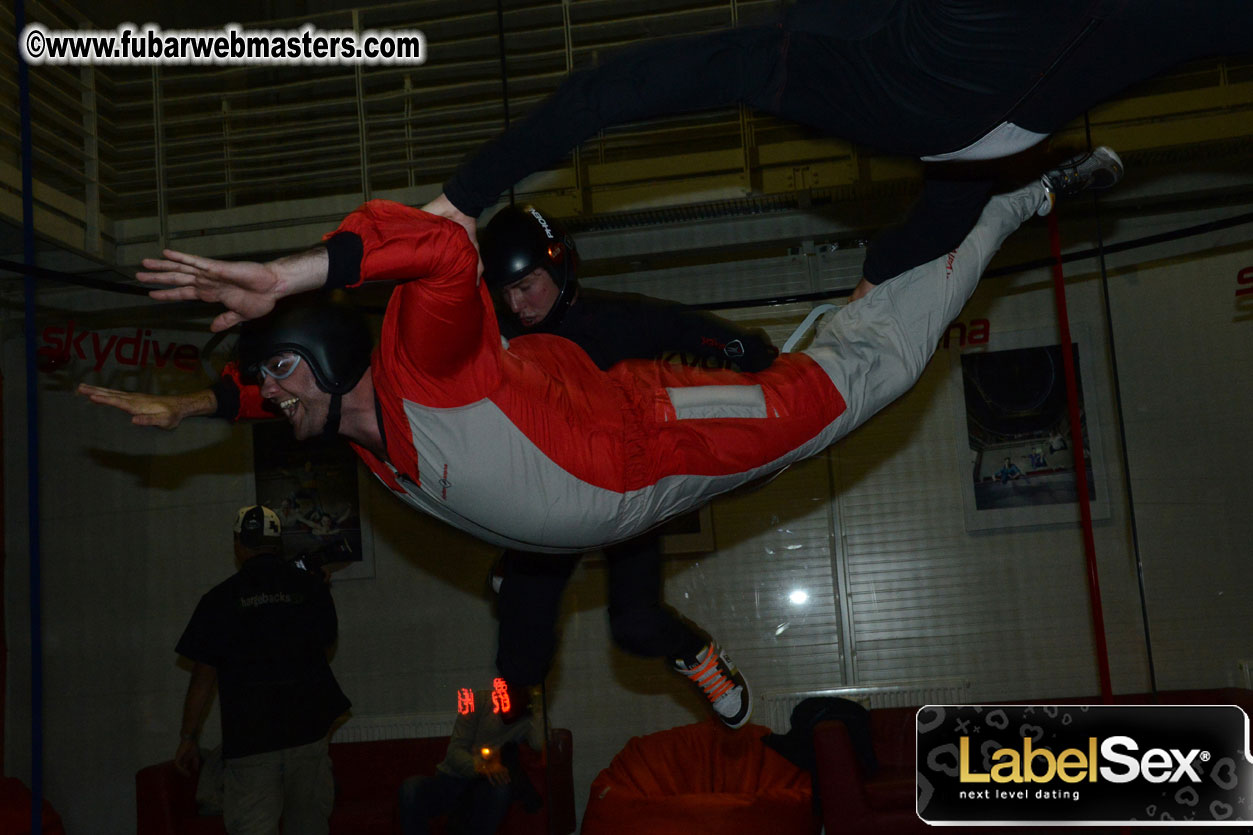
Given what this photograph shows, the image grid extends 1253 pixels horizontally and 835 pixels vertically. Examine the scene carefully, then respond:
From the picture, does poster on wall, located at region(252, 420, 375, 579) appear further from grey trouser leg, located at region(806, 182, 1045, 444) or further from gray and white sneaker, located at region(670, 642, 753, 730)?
grey trouser leg, located at region(806, 182, 1045, 444)

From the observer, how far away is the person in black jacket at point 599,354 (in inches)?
95.3

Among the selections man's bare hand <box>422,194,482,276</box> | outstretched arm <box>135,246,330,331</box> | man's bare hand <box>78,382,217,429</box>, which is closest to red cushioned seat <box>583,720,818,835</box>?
man's bare hand <box>78,382,217,429</box>

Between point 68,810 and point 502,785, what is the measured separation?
170 centimetres

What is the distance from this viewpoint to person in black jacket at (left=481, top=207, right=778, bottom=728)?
95.3 inches

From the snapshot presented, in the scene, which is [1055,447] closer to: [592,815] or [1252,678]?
[1252,678]

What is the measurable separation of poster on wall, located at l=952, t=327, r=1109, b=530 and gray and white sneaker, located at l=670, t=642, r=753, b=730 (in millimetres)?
1363

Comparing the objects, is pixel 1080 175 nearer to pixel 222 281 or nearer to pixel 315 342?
pixel 315 342

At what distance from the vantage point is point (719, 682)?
108 inches

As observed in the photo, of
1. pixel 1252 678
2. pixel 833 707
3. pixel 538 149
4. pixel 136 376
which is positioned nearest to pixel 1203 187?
pixel 1252 678

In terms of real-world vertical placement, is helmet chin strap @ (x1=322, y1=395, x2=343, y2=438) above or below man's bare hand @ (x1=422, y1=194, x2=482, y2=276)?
below

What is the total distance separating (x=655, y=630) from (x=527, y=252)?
107 cm

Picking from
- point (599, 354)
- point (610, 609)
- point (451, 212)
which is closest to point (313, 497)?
point (610, 609)

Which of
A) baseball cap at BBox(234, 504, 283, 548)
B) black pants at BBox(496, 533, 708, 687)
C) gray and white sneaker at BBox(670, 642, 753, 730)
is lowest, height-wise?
gray and white sneaker at BBox(670, 642, 753, 730)

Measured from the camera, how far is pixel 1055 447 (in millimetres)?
3594
